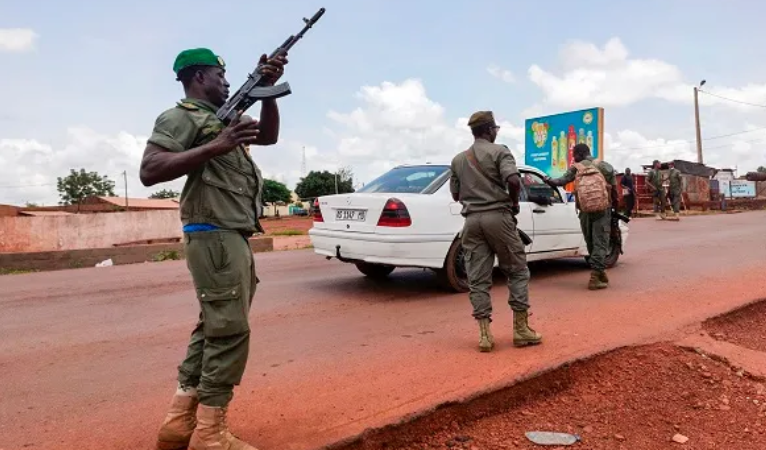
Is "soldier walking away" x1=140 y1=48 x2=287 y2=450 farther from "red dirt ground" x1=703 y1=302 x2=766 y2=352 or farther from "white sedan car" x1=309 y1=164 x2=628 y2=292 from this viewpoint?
"red dirt ground" x1=703 y1=302 x2=766 y2=352

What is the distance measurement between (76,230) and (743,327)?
14734 millimetres

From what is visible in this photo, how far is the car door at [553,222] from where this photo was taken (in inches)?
284

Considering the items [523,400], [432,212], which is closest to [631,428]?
[523,400]

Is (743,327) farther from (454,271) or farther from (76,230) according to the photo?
(76,230)

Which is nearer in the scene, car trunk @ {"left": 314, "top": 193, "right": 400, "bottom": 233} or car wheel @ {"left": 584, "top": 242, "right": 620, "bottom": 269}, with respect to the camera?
car trunk @ {"left": 314, "top": 193, "right": 400, "bottom": 233}

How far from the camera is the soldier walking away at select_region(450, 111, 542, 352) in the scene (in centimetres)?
422

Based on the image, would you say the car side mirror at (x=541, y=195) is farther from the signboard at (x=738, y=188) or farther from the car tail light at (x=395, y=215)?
the signboard at (x=738, y=188)

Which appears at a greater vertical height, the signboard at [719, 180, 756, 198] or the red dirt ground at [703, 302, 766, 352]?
the signboard at [719, 180, 756, 198]

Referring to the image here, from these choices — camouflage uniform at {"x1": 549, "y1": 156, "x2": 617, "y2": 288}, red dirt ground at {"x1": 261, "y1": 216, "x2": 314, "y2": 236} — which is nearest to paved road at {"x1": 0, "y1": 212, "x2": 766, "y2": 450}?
camouflage uniform at {"x1": 549, "y1": 156, "x2": 617, "y2": 288}

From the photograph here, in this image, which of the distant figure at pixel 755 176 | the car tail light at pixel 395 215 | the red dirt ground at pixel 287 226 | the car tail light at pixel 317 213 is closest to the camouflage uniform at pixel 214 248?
the car tail light at pixel 395 215

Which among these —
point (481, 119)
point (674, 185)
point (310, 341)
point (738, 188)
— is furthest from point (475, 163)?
point (738, 188)

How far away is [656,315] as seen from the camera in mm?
5270

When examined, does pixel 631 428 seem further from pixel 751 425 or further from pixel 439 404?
pixel 439 404

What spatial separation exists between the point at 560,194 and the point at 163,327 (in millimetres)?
5201
